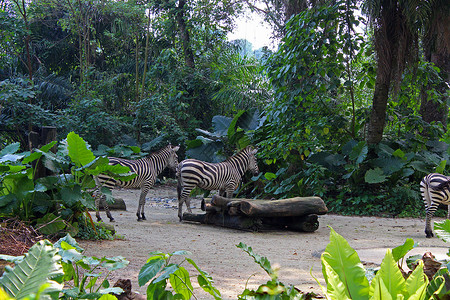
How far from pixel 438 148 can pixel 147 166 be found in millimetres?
7849

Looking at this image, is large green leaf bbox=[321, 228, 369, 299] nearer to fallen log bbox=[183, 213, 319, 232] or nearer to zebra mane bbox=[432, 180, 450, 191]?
fallen log bbox=[183, 213, 319, 232]

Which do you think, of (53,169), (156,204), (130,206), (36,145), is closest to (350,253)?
(53,169)

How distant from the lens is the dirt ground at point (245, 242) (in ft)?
14.8

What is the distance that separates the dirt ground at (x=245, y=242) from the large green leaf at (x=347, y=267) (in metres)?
1.15

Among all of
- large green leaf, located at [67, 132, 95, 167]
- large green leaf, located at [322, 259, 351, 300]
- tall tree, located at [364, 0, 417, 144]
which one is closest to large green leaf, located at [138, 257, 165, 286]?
large green leaf, located at [322, 259, 351, 300]

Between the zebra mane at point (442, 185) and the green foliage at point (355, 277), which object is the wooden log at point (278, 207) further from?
the green foliage at point (355, 277)

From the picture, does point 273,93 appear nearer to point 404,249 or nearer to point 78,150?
point 78,150

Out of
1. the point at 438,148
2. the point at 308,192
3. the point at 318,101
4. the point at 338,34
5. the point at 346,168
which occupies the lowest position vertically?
the point at 308,192

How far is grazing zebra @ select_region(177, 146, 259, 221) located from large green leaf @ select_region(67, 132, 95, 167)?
11.9 feet

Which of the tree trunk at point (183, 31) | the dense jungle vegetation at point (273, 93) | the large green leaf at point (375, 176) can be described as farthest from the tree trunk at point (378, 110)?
the tree trunk at point (183, 31)

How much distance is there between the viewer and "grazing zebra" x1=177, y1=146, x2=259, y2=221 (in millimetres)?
9391

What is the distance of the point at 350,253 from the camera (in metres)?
1.83

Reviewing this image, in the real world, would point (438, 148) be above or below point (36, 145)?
above

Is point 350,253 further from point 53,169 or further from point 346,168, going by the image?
point 346,168
